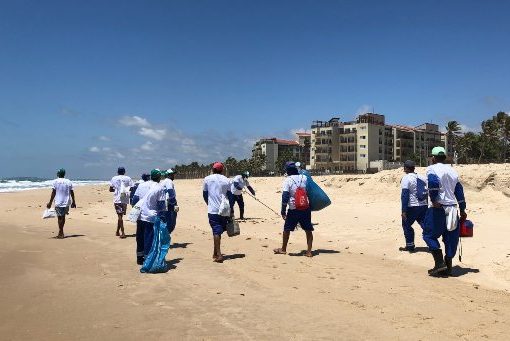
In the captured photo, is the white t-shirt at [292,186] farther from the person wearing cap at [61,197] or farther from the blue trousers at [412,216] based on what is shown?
the person wearing cap at [61,197]

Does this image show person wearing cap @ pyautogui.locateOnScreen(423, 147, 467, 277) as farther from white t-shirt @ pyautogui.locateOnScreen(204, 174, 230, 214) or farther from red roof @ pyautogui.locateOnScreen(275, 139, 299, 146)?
red roof @ pyautogui.locateOnScreen(275, 139, 299, 146)

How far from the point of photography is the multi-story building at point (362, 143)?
10338 centimetres

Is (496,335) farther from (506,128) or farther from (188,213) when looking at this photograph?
(506,128)

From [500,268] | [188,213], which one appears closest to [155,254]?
[500,268]

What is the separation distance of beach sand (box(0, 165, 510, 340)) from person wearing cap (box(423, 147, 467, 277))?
1.26 ft

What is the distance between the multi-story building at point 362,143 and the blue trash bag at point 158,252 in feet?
320

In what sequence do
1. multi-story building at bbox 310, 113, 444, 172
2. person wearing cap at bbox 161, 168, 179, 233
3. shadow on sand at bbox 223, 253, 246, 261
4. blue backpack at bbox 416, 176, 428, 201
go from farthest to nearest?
1. multi-story building at bbox 310, 113, 444, 172
2. person wearing cap at bbox 161, 168, 179, 233
3. blue backpack at bbox 416, 176, 428, 201
4. shadow on sand at bbox 223, 253, 246, 261

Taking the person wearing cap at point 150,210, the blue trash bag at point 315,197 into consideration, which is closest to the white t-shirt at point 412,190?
the blue trash bag at point 315,197

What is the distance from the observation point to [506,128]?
266 feet

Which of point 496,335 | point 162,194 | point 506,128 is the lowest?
point 496,335

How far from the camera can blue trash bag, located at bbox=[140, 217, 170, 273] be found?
7506 mm

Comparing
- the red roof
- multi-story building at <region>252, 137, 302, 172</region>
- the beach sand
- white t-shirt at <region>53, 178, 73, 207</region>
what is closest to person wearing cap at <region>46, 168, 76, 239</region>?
white t-shirt at <region>53, 178, 73, 207</region>

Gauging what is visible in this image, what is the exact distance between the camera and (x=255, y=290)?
6.26 m

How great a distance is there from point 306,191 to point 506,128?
8472cm
